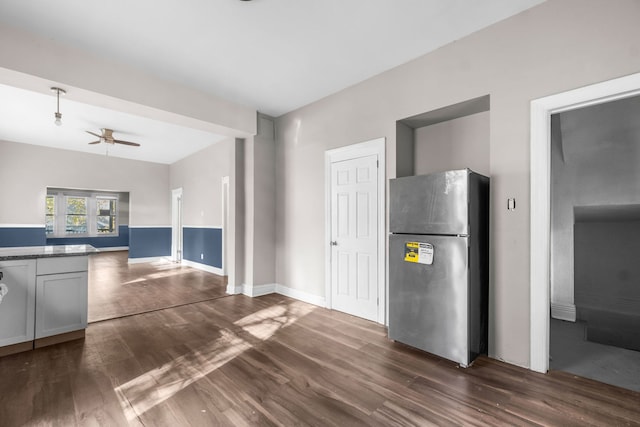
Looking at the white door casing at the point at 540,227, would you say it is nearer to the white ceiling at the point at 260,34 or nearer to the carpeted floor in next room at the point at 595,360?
the carpeted floor in next room at the point at 595,360

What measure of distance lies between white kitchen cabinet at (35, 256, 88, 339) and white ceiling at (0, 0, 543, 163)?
216 centimetres

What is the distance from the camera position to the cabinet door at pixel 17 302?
258 cm

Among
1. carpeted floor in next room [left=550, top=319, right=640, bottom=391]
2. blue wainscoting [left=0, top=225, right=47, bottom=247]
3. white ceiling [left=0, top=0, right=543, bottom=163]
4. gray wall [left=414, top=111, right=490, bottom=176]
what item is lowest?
carpeted floor in next room [left=550, top=319, right=640, bottom=391]

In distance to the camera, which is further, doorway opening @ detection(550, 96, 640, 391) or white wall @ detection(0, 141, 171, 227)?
white wall @ detection(0, 141, 171, 227)

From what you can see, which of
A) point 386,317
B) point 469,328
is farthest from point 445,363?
point 386,317

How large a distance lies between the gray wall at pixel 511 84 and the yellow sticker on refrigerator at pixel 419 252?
58cm

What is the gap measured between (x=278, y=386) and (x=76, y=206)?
11.2 meters

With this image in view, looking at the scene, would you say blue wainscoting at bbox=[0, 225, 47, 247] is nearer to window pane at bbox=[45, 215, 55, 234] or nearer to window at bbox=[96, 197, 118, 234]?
window pane at bbox=[45, 215, 55, 234]

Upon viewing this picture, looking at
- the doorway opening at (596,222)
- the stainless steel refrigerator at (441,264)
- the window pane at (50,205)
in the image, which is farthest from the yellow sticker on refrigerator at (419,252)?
the window pane at (50,205)

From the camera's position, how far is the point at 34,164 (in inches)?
275

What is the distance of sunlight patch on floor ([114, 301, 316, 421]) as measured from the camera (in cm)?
198

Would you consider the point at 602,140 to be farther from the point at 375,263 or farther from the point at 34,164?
the point at 34,164

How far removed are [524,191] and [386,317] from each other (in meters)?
1.88

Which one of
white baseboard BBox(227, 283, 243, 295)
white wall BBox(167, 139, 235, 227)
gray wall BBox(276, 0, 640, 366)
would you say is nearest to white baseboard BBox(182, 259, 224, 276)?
white wall BBox(167, 139, 235, 227)
